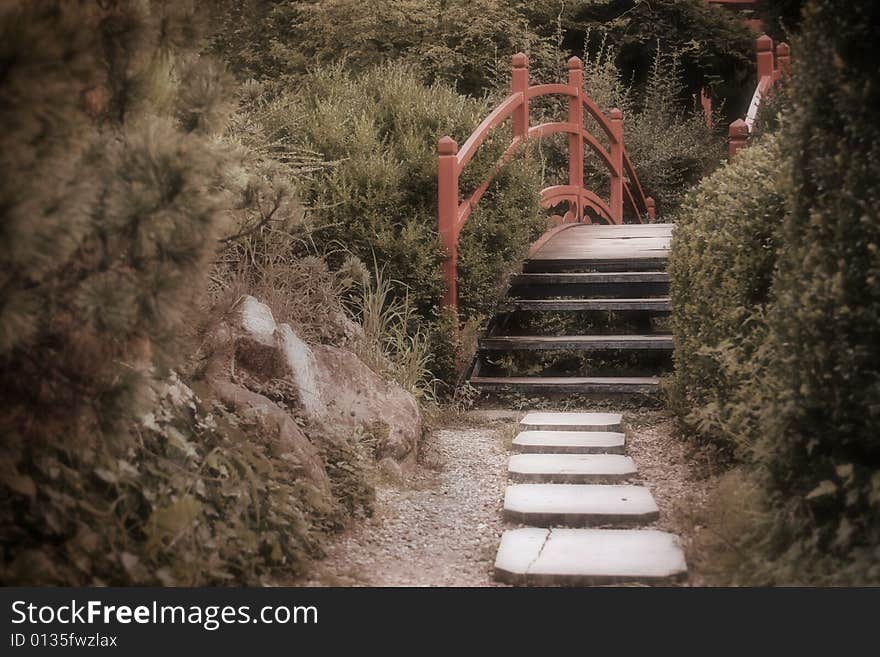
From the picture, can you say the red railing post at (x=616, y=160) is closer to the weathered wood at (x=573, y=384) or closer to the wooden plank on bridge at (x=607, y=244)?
the wooden plank on bridge at (x=607, y=244)

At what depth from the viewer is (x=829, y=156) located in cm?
364

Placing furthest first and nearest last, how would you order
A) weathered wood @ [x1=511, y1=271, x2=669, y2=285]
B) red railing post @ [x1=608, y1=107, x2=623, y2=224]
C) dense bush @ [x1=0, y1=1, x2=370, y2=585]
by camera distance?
red railing post @ [x1=608, y1=107, x2=623, y2=224] < weathered wood @ [x1=511, y1=271, x2=669, y2=285] < dense bush @ [x1=0, y1=1, x2=370, y2=585]

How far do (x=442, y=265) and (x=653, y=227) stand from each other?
3719 millimetres

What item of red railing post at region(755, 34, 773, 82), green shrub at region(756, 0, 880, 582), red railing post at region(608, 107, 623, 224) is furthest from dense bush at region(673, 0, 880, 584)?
red railing post at region(755, 34, 773, 82)

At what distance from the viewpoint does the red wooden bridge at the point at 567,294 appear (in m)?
7.46

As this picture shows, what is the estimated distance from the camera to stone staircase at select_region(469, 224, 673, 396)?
7520mm

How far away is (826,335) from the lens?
364cm

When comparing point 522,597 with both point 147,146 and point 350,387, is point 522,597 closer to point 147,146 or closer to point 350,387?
point 147,146

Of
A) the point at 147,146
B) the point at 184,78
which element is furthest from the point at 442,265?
the point at 147,146

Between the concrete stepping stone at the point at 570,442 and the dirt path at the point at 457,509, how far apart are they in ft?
0.40

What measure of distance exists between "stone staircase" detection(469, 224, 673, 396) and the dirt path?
69cm

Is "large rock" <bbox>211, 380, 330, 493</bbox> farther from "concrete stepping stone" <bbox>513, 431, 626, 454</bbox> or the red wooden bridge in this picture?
the red wooden bridge

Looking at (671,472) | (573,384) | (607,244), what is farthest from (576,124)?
(671,472)

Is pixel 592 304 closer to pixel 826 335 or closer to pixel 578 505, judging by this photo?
pixel 578 505
